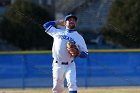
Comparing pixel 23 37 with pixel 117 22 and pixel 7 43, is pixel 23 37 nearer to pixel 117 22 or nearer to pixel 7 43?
pixel 7 43

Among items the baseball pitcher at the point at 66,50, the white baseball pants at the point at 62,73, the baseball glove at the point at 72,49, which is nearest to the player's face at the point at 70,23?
the baseball pitcher at the point at 66,50

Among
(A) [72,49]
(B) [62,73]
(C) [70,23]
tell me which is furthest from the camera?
(B) [62,73]

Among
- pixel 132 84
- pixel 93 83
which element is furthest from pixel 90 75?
pixel 132 84

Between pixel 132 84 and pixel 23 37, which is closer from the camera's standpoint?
→ pixel 132 84

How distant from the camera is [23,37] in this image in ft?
134

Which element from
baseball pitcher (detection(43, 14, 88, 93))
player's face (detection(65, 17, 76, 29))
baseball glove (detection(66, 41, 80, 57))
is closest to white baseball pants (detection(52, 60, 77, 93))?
→ baseball pitcher (detection(43, 14, 88, 93))

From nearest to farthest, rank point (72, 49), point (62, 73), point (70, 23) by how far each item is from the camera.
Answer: point (72, 49) < point (70, 23) < point (62, 73)

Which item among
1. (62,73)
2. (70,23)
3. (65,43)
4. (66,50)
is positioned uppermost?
(70,23)

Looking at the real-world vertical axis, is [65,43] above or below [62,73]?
above

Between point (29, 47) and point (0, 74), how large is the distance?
77.8ft

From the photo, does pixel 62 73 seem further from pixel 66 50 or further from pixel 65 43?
pixel 65 43

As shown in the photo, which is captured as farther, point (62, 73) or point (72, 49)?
point (62, 73)

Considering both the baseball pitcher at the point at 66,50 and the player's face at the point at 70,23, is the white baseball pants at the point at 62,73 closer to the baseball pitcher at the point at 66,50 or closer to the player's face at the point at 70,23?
the baseball pitcher at the point at 66,50

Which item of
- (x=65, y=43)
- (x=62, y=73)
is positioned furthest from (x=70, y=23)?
(x=62, y=73)
